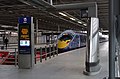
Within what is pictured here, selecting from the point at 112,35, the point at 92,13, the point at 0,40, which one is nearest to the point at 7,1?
the point at 92,13

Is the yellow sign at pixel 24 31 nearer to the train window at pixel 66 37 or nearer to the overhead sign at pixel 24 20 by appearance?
the overhead sign at pixel 24 20

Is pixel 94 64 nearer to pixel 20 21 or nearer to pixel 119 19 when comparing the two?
pixel 20 21

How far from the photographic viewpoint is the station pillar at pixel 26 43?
1142cm

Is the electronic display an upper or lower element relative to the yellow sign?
lower

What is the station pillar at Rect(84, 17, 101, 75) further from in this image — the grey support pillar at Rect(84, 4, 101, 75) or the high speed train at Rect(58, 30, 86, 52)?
the high speed train at Rect(58, 30, 86, 52)

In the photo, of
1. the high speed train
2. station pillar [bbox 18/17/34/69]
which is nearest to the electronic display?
station pillar [bbox 18/17/34/69]

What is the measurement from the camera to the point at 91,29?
33.3ft

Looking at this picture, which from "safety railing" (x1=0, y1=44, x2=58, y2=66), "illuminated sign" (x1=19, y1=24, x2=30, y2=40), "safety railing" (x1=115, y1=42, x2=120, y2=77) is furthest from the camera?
"safety railing" (x1=0, y1=44, x2=58, y2=66)

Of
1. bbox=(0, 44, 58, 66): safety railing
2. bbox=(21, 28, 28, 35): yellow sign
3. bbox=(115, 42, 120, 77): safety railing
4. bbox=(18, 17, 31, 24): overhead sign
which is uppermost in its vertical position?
bbox=(18, 17, 31, 24): overhead sign

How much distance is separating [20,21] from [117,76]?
8.32 m

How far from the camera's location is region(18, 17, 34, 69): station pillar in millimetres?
11422

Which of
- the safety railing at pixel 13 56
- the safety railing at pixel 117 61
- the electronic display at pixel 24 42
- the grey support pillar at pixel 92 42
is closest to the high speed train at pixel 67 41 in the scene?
the safety railing at pixel 13 56

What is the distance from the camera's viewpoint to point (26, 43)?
11.6m

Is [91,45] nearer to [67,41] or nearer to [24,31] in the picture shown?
[24,31]
